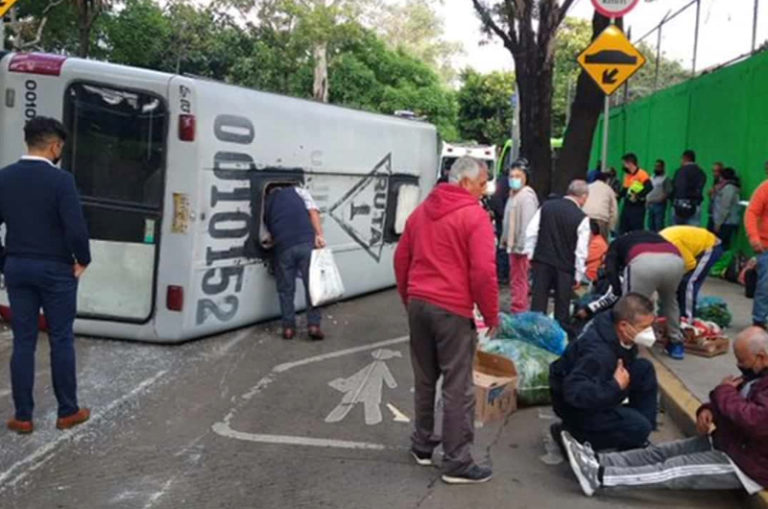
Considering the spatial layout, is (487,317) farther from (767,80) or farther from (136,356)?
(767,80)

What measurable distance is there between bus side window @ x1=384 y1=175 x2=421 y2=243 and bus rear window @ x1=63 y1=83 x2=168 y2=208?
444cm

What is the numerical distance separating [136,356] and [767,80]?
30.3 ft

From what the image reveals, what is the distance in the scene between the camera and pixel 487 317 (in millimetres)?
4848

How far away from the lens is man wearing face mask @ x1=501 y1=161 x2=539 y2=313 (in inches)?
363

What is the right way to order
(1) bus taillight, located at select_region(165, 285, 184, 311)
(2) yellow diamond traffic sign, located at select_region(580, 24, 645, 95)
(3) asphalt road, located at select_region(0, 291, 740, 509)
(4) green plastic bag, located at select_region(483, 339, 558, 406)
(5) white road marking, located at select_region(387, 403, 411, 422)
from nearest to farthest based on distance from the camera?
(3) asphalt road, located at select_region(0, 291, 740, 509) < (5) white road marking, located at select_region(387, 403, 411, 422) < (4) green plastic bag, located at select_region(483, 339, 558, 406) < (1) bus taillight, located at select_region(165, 285, 184, 311) < (2) yellow diamond traffic sign, located at select_region(580, 24, 645, 95)

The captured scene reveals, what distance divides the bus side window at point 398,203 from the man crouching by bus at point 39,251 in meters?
6.32

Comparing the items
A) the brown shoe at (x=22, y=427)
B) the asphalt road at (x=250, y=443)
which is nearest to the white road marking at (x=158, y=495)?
the asphalt road at (x=250, y=443)

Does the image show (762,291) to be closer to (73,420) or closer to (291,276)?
(291,276)

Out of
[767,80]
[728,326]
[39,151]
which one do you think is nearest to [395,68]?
[767,80]

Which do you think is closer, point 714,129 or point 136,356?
point 136,356

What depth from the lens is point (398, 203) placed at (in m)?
11.6

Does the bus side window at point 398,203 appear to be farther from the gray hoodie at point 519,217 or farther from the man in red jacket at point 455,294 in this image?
the man in red jacket at point 455,294

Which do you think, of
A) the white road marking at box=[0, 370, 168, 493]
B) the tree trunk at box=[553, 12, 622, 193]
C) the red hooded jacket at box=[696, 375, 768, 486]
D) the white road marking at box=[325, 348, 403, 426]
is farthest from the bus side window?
the red hooded jacket at box=[696, 375, 768, 486]

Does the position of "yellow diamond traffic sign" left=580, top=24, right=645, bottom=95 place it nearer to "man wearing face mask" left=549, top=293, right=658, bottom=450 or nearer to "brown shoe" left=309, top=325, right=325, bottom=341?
"brown shoe" left=309, top=325, right=325, bottom=341
